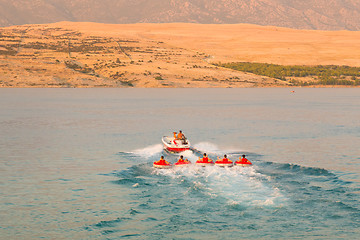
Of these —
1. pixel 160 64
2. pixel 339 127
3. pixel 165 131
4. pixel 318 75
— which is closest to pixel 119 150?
pixel 165 131

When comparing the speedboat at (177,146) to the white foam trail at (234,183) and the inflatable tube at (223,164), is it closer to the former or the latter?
the white foam trail at (234,183)

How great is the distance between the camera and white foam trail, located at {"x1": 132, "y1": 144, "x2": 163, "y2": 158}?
46.2m

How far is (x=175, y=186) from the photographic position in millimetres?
32312

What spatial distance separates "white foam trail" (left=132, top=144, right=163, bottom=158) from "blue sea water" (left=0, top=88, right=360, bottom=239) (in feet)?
0.31

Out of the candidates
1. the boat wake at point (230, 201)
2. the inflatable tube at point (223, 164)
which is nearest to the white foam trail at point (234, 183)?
the boat wake at point (230, 201)

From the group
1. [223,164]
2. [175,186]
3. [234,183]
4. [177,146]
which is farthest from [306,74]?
[175,186]

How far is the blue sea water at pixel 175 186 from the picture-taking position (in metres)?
24.2

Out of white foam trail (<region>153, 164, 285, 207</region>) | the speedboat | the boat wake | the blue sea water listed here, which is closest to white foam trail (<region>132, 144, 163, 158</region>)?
the blue sea water

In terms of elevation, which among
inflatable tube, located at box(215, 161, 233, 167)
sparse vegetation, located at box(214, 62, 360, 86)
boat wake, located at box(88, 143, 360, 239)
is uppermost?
sparse vegetation, located at box(214, 62, 360, 86)

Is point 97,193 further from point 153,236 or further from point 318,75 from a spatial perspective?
point 318,75

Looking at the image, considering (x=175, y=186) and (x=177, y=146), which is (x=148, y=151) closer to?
(x=177, y=146)

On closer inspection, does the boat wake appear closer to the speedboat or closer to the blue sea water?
the blue sea water

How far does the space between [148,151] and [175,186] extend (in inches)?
640

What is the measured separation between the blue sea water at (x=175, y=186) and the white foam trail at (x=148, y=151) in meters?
0.09
